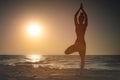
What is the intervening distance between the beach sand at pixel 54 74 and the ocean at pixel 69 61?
36mm

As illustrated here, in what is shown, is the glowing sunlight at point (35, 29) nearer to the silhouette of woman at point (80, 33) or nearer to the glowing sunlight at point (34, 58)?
the glowing sunlight at point (34, 58)

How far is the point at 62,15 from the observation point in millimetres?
2295

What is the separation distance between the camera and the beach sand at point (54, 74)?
220cm

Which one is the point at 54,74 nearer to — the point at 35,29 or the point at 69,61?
the point at 69,61

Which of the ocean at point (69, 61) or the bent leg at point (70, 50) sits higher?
the bent leg at point (70, 50)

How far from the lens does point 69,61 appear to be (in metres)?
2.21

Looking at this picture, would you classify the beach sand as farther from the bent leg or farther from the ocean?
the bent leg

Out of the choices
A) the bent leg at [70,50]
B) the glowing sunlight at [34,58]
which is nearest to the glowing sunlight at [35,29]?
the glowing sunlight at [34,58]

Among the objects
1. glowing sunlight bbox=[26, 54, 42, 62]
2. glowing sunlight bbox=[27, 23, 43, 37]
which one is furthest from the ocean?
glowing sunlight bbox=[27, 23, 43, 37]

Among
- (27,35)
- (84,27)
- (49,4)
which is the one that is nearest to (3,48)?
(27,35)

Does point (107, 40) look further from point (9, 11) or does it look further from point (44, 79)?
point (9, 11)

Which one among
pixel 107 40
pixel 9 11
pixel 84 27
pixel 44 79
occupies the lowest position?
pixel 44 79

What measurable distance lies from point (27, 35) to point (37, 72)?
0.36 m

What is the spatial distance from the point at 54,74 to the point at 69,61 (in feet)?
0.57
